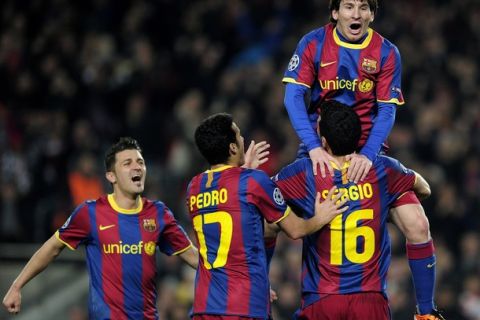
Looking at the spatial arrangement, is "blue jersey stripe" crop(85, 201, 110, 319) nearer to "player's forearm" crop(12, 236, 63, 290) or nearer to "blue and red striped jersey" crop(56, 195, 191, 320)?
"blue and red striped jersey" crop(56, 195, 191, 320)

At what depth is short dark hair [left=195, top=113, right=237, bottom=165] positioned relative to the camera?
6086 mm

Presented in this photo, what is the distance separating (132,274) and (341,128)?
1.60m

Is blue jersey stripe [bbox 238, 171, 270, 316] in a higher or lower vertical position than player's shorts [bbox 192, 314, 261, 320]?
higher

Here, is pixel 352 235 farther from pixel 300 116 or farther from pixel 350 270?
pixel 300 116

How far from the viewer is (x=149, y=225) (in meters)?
6.76

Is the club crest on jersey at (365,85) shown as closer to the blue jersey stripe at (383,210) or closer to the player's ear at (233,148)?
→ the blue jersey stripe at (383,210)

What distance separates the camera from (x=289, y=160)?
11.9 meters

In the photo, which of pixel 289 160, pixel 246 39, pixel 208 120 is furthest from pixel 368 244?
pixel 246 39

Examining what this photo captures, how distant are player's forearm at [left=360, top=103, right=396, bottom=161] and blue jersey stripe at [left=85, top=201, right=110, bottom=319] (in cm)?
176

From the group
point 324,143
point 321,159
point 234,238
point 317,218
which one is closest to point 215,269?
point 234,238

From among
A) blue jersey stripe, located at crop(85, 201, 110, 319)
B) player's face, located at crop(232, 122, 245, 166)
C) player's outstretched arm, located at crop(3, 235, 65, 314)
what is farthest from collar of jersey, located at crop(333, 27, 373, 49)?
player's outstretched arm, located at crop(3, 235, 65, 314)

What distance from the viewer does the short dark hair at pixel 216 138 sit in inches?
240

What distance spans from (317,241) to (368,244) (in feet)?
0.94

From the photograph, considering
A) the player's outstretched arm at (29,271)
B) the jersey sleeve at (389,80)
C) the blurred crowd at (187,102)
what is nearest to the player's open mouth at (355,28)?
the jersey sleeve at (389,80)
